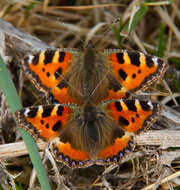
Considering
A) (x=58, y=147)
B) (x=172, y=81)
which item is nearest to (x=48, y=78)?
(x=58, y=147)

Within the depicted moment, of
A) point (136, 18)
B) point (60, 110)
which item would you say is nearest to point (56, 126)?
point (60, 110)

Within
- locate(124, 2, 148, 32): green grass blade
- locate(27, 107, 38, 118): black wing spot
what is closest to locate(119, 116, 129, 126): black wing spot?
locate(27, 107, 38, 118): black wing spot

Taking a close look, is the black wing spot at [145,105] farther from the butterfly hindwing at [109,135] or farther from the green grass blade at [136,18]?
the green grass blade at [136,18]

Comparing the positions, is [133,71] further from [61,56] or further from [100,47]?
[100,47]

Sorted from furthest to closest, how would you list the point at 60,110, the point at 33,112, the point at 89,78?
the point at 89,78
the point at 60,110
the point at 33,112

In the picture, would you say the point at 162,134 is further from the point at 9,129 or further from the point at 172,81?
the point at 9,129
